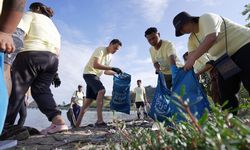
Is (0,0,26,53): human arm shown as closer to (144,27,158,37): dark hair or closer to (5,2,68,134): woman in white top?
(5,2,68,134): woman in white top

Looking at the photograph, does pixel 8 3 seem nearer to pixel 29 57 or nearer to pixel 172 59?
pixel 29 57

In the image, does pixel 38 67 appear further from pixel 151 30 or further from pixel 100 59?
pixel 151 30

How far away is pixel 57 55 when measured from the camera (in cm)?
481

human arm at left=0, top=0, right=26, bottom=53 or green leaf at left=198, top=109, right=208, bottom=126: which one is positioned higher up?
human arm at left=0, top=0, right=26, bottom=53

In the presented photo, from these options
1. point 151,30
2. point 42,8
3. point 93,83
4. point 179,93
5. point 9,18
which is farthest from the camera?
point 93,83

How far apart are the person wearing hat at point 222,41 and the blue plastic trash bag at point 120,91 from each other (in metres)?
3.11

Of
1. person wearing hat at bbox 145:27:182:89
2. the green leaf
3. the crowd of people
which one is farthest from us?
person wearing hat at bbox 145:27:182:89

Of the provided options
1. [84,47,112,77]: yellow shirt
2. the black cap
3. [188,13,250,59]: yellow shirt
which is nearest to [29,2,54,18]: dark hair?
[84,47,112,77]: yellow shirt

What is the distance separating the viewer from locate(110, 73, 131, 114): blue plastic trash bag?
670 cm

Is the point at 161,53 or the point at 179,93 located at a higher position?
the point at 161,53

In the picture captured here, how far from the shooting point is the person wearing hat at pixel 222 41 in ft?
10.8

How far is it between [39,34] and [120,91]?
104 inches

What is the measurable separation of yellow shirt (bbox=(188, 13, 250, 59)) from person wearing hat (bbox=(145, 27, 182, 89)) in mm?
2288

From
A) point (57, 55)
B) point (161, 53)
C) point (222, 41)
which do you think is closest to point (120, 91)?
point (161, 53)
